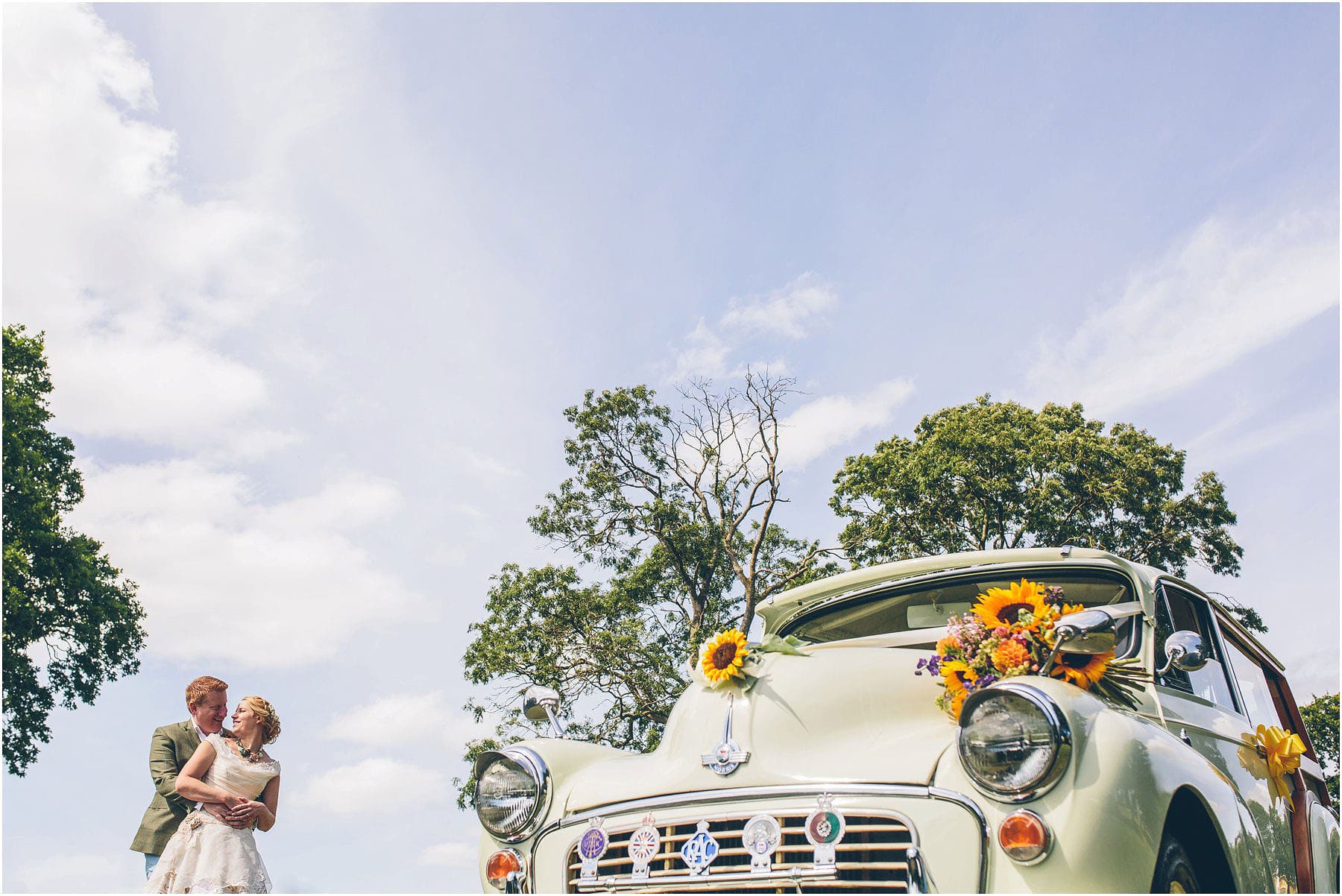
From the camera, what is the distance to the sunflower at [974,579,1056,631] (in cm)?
404

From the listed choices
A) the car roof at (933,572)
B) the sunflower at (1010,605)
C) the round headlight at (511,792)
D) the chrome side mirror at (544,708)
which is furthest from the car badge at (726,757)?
the car roof at (933,572)

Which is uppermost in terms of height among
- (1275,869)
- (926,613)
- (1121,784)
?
(926,613)

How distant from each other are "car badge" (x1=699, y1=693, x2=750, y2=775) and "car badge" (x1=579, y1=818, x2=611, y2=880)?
47cm

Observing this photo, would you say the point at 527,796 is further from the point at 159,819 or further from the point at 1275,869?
the point at 1275,869

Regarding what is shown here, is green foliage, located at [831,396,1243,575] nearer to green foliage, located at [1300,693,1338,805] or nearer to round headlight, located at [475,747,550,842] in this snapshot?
green foliage, located at [1300,693,1338,805]

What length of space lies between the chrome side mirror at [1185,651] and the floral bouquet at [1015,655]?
173mm

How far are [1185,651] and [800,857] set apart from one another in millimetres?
1828

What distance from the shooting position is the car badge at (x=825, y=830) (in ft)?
10.8

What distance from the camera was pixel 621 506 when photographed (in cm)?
2448

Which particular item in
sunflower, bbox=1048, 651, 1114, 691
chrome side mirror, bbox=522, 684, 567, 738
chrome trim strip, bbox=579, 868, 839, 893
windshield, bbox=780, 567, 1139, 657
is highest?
windshield, bbox=780, 567, 1139, 657

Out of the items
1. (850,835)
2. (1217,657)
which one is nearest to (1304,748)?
(1217,657)

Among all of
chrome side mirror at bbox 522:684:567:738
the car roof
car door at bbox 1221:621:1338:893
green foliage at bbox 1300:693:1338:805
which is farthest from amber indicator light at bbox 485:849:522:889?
green foliage at bbox 1300:693:1338:805

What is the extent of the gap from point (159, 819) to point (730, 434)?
63.0 feet

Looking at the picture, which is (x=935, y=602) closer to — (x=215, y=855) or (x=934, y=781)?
(x=934, y=781)
